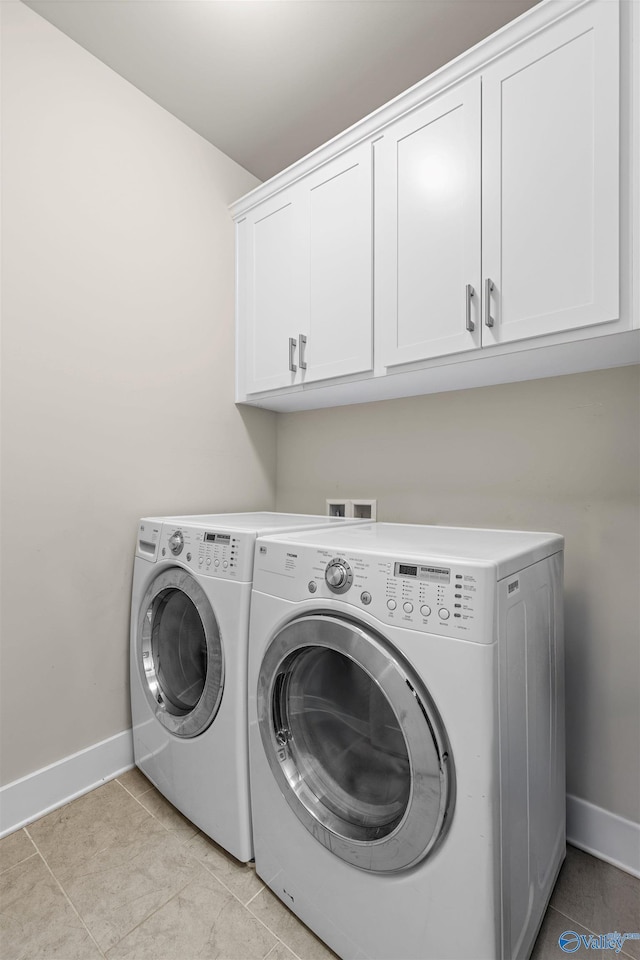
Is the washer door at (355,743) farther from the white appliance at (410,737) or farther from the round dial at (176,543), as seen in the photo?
the round dial at (176,543)

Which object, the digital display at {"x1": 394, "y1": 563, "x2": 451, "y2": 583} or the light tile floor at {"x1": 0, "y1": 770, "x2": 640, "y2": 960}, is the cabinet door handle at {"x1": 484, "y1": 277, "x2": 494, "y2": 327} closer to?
the digital display at {"x1": 394, "y1": 563, "x2": 451, "y2": 583}

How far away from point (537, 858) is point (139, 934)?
984mm

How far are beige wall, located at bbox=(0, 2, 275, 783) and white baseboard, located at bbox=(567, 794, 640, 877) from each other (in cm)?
161

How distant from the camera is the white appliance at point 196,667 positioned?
1.31m

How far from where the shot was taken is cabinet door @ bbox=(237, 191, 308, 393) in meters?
1.90

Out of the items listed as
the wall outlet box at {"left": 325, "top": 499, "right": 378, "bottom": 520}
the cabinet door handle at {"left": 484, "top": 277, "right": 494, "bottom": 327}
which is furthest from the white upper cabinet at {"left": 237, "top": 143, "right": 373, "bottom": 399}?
the wall outlet box at {"left": 325, "top": 499, "right": 378, "bottom": 520}

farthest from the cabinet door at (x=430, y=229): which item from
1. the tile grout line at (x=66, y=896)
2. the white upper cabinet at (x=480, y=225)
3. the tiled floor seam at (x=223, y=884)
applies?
the tile grout line at (x=66, y=896)

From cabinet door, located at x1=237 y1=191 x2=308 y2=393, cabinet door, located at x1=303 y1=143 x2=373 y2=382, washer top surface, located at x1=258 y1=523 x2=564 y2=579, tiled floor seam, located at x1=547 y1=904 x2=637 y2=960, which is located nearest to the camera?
washer top surface, located at x1=258 y1=523 x2=564 y2=579

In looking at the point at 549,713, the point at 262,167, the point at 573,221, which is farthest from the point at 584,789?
the point at 262,167

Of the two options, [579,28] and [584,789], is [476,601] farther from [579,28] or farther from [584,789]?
[579,28]

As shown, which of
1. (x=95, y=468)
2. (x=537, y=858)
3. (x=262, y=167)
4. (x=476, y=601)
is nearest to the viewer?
(x=476, y=601)

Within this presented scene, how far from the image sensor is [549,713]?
1.22 m

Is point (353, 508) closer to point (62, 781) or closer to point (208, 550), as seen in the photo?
point (208, 550)

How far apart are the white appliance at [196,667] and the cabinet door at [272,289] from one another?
27.8 inches
